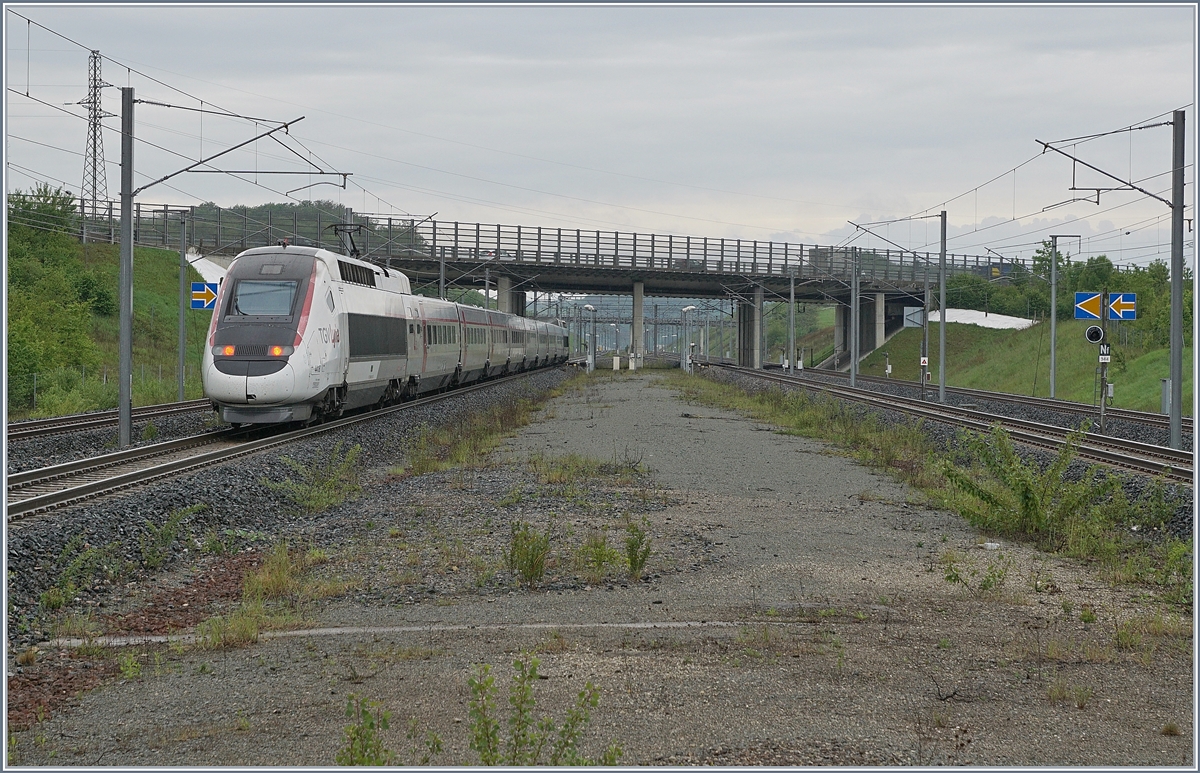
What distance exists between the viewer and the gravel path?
632 centimetres

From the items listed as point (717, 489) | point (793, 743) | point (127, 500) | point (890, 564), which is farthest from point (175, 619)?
point (717, 489)

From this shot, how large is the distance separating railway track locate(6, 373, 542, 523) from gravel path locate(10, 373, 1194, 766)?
99.9 inches

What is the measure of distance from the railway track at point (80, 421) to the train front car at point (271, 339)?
3505 millimetres

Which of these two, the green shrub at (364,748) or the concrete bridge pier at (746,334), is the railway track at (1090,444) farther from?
the concrete bridge pier at (746,334)

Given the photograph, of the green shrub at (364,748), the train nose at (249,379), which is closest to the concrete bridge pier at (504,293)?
the train nose at (249,379)

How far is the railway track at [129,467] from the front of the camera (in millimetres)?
14070

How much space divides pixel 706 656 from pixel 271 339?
1618 cm

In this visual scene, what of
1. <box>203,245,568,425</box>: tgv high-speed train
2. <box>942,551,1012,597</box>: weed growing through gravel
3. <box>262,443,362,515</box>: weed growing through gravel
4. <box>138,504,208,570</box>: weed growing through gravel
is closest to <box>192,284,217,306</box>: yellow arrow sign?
<box>203,245,568,425</box>: tgv high-speed train

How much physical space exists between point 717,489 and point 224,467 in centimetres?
766

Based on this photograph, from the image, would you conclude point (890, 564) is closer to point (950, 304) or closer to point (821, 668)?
point (821, 668)

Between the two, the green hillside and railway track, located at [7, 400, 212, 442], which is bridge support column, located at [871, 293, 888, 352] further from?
railway track, located at [7, 400, 212, 442]

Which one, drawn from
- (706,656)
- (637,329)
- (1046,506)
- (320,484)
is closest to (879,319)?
(637,329)

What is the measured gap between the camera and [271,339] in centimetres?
2216

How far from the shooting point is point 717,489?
17547 mm
